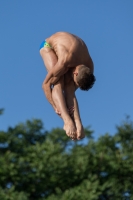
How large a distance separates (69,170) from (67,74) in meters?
16.9

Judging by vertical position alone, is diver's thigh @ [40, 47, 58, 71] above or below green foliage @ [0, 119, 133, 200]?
below

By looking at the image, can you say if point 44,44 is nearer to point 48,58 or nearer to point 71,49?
point 48,58

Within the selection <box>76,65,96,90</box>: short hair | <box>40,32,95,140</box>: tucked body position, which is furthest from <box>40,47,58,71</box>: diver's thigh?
<box>76,65,96,90</box>: short hair

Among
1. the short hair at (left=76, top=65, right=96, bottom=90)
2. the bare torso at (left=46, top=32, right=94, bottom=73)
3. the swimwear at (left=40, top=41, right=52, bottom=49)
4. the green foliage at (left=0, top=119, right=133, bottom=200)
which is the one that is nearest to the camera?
the short hair at (left=76, top=65, right=96, bottom=90)

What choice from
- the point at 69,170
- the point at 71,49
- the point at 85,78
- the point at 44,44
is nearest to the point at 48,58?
the point at 44,44

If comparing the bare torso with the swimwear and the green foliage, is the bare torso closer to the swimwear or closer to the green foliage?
the swimwear

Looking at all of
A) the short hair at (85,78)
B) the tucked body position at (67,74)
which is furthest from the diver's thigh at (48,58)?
the short hair at (85,78)

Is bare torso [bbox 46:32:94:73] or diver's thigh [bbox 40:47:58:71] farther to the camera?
diver's thigh [bbox 40:47:58:71]

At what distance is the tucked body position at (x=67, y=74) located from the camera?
334 inches

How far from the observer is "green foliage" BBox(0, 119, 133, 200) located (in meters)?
24.8

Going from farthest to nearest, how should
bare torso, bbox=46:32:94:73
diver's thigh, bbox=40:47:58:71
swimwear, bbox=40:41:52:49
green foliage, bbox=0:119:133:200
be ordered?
1. green foliage, bbox=0:119:133:200
2. swimwear, bbox=40:41:52:49
3. diver's thigh, bbox=40:47:58:71
4. bare torso, bbox=46:32:94:73

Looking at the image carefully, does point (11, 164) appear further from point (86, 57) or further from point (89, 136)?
point (86, 57)

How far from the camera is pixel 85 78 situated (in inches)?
332

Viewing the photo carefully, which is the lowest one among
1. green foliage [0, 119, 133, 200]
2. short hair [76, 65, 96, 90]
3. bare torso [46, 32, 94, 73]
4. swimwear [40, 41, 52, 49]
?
short hair [76, 65, 96, 90]
